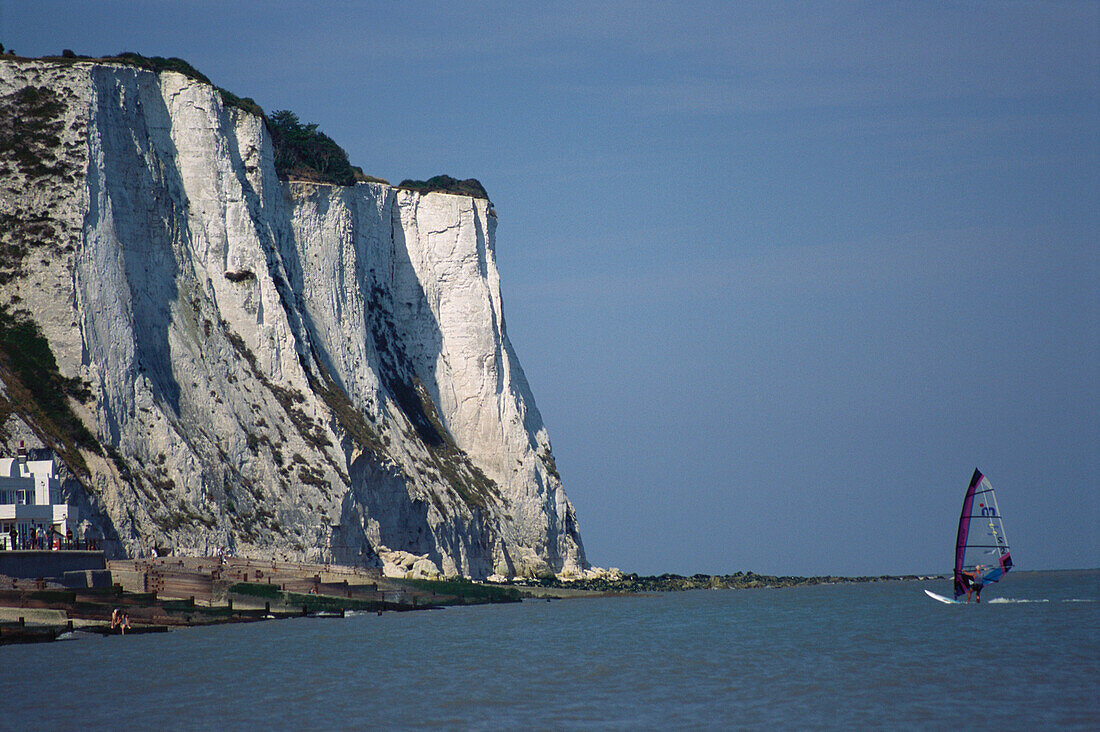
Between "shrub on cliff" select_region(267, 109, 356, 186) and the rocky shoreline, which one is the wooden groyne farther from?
"shrub on cliff" select_region(267, 109, 356, 186)

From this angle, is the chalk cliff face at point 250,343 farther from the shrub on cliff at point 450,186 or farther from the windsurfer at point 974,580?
the windsurfer at point 974,580

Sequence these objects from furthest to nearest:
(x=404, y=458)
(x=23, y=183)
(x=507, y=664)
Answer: (x=404, y=458) → (x=23, y=183) → (x=507, y=664)

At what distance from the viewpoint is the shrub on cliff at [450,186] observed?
2960 inches

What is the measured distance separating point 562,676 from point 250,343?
3030cm

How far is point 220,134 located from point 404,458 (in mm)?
16897

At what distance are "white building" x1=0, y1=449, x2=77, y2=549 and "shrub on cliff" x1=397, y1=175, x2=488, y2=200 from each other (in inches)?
1534

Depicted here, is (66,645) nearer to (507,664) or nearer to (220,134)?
(507,664)

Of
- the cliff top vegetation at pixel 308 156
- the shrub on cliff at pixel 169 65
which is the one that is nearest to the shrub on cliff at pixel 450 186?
the cliff top vegetation at pixel 308 156

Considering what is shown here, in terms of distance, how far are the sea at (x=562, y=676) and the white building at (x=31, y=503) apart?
20.3ft

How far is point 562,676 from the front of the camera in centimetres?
2623

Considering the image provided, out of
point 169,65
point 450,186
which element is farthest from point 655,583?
point 169,65

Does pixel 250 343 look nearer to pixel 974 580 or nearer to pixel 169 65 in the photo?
pixel 169 65

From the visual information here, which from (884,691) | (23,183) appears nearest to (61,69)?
(23,183)

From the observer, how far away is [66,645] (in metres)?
30.0
